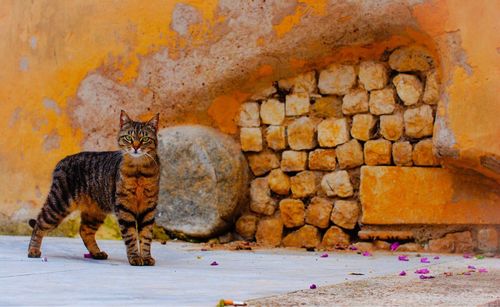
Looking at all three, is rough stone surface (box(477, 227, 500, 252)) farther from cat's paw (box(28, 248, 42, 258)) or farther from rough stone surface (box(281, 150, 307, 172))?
cat's paw (box(28, 248, 42, 258))

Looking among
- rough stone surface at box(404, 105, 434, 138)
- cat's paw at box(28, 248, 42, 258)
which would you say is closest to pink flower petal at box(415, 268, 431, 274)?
rough stone surface at box(404, 105, 434, 138)

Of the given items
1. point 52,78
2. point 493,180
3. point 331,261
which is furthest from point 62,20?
point 493,180

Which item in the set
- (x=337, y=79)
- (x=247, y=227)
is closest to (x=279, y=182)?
(x=247, y=227)

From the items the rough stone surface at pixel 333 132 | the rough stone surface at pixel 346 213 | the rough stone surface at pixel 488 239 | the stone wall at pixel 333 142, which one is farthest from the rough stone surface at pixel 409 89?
the rough stone surface at pixel 488 239

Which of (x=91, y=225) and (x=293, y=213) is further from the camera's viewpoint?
(x=293, y=213)

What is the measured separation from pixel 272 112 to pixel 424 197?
1.61m

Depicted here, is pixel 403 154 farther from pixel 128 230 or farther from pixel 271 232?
pixel 128 230

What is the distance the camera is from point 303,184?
714 cm

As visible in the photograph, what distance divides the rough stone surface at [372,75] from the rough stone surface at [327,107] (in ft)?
0.97

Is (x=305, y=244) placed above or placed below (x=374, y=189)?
below

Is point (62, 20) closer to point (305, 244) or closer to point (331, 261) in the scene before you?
point (305, 244)

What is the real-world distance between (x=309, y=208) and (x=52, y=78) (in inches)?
111

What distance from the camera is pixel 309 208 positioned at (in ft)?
23.3

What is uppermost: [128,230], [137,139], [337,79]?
[337,79]
